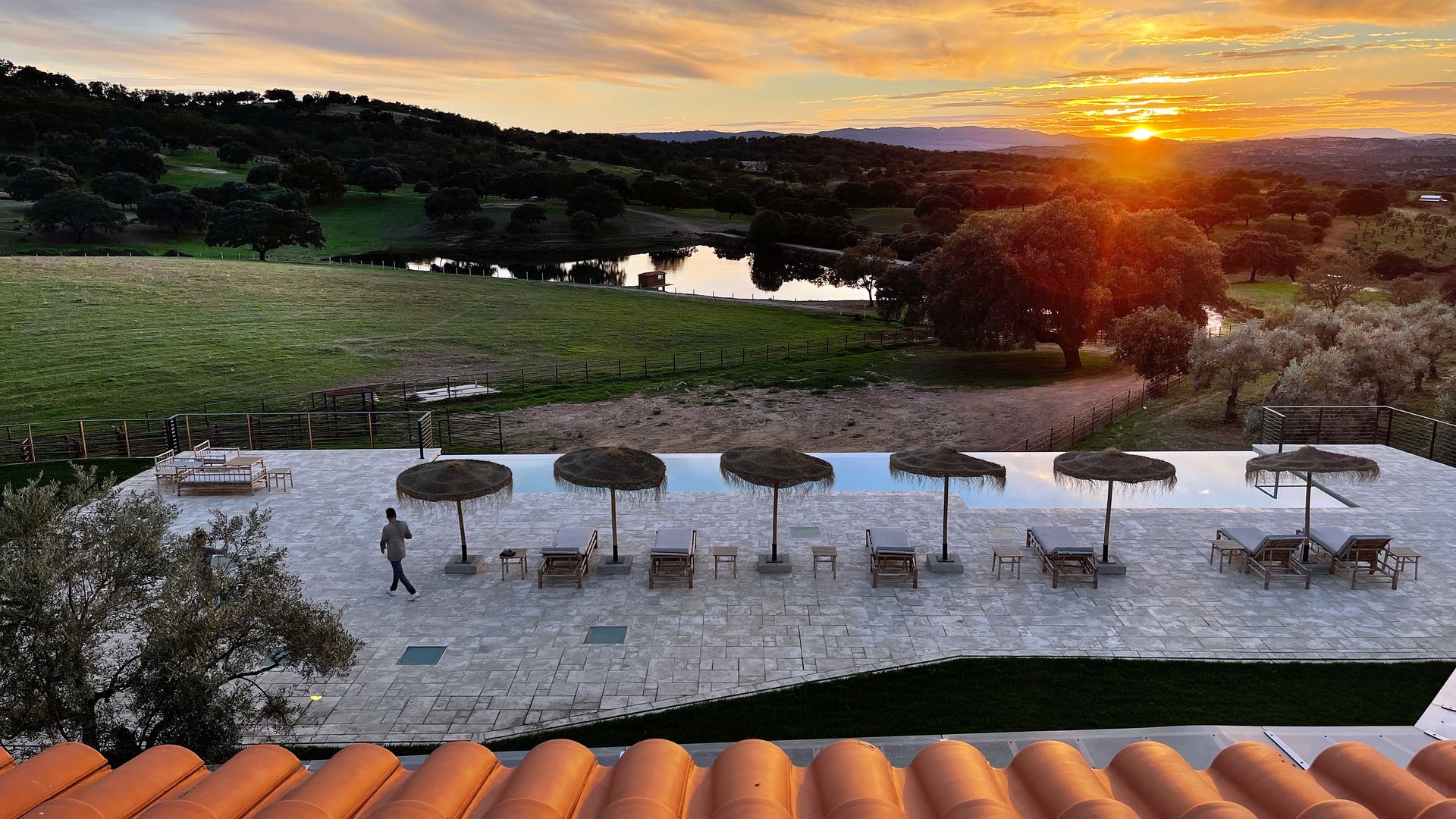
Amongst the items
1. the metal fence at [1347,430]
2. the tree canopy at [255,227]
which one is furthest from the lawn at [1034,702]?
the tree canopy at [255,227]

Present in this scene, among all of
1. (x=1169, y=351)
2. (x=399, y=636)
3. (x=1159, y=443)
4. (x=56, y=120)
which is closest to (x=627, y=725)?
(x=399, y=636)

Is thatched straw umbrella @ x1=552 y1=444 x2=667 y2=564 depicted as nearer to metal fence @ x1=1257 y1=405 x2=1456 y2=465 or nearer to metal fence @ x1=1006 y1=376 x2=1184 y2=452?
metal fence @ x1=1257 y1=405 x2=1456 y2=465

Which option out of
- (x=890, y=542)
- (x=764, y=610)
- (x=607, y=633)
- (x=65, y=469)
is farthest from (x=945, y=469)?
(x=65, y=469)

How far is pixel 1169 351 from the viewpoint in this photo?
95.9 ft

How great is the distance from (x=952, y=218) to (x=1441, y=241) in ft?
121

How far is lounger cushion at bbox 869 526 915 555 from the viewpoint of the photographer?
37.9 feet

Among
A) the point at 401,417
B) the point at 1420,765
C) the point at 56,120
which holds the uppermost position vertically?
the point at 56,120

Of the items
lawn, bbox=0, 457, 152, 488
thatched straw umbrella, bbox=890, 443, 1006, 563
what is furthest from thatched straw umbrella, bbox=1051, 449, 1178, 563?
lawn, bbox=0, 457, 152, 488

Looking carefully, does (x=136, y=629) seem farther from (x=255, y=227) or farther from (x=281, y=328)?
(x=255, y=227)

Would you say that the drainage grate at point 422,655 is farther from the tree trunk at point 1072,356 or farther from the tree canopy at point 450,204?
the tree canopy at point 450,204

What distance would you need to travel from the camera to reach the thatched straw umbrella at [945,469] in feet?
37.7

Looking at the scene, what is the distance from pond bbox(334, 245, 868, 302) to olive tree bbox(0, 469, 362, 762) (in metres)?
51.7

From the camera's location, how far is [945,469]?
11539 millimetres

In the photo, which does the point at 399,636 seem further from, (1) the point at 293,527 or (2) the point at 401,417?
(2) the point at 401,417
